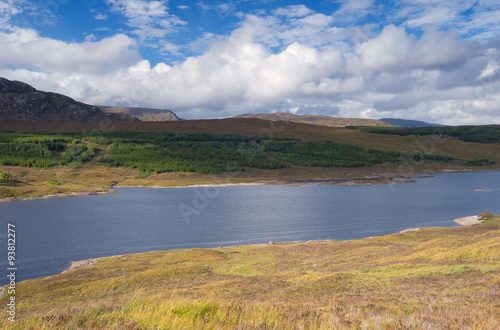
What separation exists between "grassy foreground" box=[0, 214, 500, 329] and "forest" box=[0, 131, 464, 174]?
340 feet

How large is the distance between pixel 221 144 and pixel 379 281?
556 ft

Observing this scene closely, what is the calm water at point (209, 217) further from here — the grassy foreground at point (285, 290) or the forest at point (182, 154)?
the forest at point (182, 154)

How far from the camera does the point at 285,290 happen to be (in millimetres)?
21703

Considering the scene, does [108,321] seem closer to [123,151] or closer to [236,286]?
→ [236,286]

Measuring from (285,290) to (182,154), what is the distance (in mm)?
146796

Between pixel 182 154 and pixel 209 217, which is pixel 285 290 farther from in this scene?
pixel 182 154

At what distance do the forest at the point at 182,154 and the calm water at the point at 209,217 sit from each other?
45.9 m

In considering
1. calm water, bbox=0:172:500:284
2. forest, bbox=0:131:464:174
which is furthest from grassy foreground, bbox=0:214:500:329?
forest, bbox=0:131:464:174

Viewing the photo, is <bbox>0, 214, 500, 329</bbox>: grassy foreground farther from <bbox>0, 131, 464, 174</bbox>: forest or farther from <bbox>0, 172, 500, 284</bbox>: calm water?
<bbox>0, 131, 464, 174</bbox>: forest

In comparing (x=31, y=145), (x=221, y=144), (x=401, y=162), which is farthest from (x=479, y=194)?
(x=31, y=145)

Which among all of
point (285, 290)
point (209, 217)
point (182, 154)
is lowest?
point (209, 217)

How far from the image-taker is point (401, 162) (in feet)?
568

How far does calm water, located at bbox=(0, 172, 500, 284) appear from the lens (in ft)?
166

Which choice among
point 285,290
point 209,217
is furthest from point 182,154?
point 285,290
